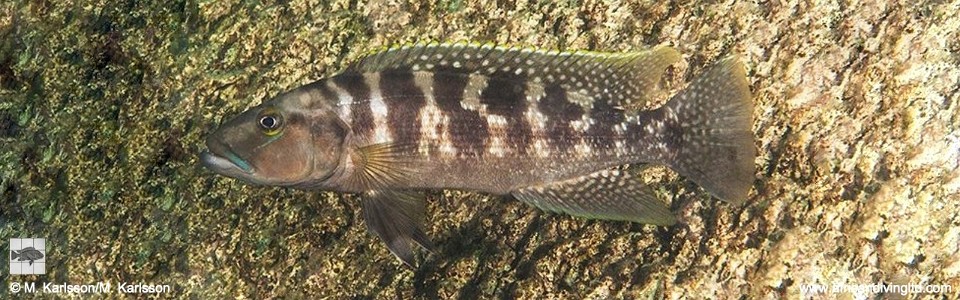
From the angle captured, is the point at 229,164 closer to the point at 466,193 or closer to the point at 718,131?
the point at 466,193

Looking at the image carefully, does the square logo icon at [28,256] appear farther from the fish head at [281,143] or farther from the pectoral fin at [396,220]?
the pectoral fin at [396,220]

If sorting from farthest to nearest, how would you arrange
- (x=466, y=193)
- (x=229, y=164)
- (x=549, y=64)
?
(x=466, y=193) → (x=549, y=64) → (x=229, y=164)

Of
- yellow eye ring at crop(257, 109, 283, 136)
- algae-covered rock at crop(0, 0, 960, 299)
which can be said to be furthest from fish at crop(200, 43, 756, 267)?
algae-covered rock at crop(0, 0, 960, 299)

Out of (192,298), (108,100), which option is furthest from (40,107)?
(192,298)

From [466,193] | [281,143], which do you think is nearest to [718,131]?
[466,193]

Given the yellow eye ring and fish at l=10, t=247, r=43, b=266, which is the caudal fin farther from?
fish at l=10, t=247, r=43, b=266

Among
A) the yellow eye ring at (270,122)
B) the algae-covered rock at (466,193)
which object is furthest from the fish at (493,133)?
the algae-covered rock at (466,193)

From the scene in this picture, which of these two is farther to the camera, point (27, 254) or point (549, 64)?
point (27, 254)

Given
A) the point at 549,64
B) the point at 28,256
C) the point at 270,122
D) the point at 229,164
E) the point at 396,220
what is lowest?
the point at 28,256
